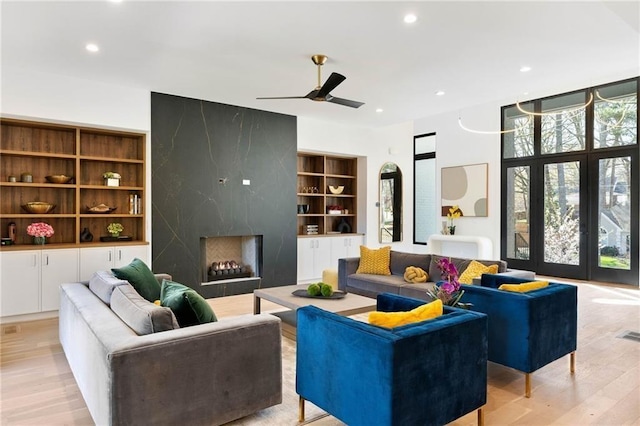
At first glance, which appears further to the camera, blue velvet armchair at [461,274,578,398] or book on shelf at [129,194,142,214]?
book on shelf at [129,194,142,214]

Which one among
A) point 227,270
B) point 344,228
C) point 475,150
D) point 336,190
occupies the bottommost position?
point 227,270

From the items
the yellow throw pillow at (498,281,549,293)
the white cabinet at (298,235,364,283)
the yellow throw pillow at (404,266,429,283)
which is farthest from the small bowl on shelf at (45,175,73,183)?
the yellow throw pillow at (498,281,549,293)

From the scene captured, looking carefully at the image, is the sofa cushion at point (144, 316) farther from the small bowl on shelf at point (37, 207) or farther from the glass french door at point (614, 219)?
the glass french door at point (614, 219)

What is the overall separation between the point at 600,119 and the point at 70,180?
26.7 feet

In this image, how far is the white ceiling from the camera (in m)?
3.48

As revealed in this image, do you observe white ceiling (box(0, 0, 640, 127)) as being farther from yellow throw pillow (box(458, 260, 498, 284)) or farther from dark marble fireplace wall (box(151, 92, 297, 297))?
yellow throw pillow (box(458, 260, 498, 284))

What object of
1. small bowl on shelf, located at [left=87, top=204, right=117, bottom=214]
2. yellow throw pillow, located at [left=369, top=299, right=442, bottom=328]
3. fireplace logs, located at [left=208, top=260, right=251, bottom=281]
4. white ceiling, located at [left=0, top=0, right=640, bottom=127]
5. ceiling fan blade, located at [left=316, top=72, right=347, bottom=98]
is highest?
white ceiling, located at [left=0, top=0, right=640, bottom=127]

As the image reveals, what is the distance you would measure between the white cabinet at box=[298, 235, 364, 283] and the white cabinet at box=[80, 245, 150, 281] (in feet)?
8.96

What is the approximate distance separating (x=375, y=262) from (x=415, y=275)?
0.77 meters

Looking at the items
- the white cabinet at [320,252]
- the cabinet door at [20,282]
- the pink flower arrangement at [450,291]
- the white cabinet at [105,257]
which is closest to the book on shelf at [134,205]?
the white cabinet at [105,257]

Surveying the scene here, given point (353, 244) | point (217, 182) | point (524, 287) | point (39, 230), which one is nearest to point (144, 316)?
point (524, 287)

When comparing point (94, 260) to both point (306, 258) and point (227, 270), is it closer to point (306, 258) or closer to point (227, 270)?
point (227, 270)

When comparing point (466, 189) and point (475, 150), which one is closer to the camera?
point (475, 150)

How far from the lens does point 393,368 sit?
74.2 inches
